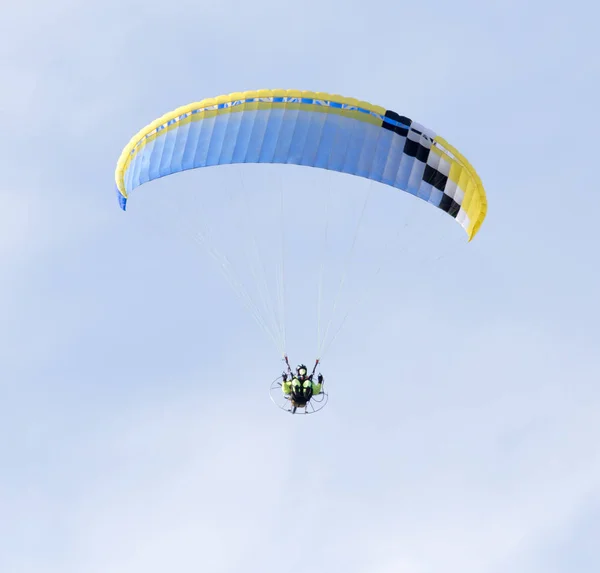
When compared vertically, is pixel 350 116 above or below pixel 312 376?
above

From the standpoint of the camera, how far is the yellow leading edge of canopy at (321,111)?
36.0 m

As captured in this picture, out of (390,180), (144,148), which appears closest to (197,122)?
(144,148)

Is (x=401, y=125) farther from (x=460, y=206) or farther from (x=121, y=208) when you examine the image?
(x=121, y=208)

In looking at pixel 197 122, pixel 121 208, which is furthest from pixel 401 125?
pixel 121 208

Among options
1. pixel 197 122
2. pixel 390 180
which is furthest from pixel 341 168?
pixel 197 122

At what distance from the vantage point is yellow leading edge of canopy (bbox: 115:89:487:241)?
36.0m

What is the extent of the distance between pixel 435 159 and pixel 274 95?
13.3ft

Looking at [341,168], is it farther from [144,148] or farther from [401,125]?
[144,148]

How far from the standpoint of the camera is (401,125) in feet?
119

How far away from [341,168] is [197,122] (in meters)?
3.49

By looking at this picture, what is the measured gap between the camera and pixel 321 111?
1419 inches

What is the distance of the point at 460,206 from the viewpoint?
3712 cm

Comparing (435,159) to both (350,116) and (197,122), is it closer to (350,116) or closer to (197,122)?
(350,116)

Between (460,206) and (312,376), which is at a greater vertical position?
(460,206)
